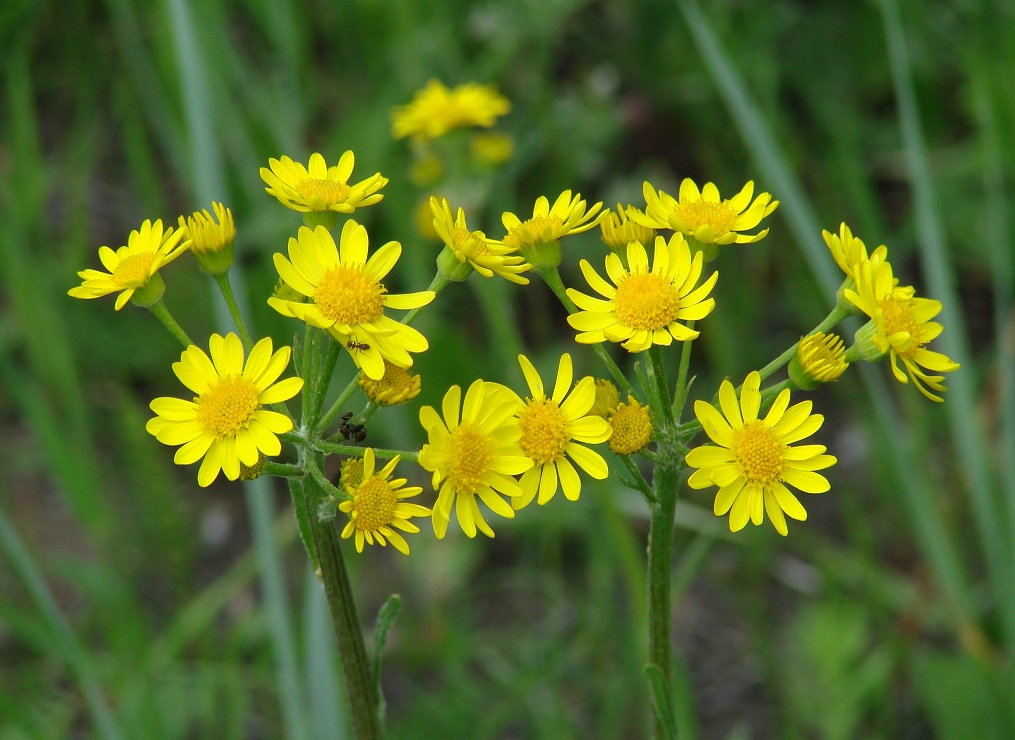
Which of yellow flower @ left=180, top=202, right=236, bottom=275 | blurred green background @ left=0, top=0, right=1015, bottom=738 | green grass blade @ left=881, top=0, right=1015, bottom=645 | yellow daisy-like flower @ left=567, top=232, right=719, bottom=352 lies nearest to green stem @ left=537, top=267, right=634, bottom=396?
yellow daisy-like flower @ left=567, top=232, right=719, bottom=352

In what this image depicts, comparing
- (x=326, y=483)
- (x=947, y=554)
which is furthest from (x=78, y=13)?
(x=947, y=554)

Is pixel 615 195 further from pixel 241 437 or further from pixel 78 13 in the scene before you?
pixel 241 437

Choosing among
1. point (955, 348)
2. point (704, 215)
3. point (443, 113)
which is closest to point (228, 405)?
point (704, 215)

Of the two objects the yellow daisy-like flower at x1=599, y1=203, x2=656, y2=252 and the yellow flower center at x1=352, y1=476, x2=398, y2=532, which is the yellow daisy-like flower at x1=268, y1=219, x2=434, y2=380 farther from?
the yellow daisy-like flower at x1=599, y1=203, x2=656, y2=252

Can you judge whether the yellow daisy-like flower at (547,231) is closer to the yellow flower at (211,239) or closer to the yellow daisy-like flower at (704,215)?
the yellow daisy-like flower at (704,215)

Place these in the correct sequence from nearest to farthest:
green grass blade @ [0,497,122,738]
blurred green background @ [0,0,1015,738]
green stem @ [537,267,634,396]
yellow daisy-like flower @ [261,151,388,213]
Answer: green stem @ [537,267,634,396]
yellow daisy-like flower @ [261,151,388,213]
green grass blade @ [0,497,122,738]
blurred green background @ [0,0,1015,738]

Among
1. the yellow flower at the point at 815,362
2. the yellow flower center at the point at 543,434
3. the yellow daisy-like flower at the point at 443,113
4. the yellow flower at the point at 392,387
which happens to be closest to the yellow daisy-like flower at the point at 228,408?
the yellow flower at the point at 392,387

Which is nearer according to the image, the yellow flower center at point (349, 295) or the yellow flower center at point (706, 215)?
the yellow flower center at point (349, 295)
